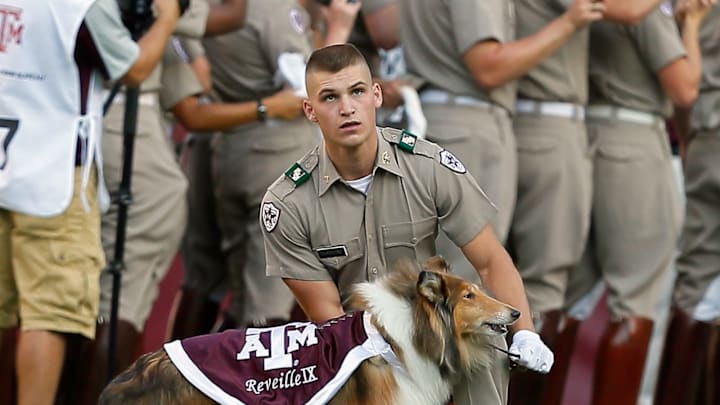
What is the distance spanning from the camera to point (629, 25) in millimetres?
6898

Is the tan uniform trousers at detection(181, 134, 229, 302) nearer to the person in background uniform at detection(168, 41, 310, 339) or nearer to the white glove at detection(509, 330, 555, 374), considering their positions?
the person in background uniform at detection(168, 41, 310, 339)

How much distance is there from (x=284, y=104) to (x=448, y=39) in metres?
0.79

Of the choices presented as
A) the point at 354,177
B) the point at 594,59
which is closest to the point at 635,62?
the point at 594,59

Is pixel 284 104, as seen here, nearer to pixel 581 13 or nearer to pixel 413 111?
pixel 413 111

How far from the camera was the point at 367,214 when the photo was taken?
4.81 metres

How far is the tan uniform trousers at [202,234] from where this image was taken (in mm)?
7461

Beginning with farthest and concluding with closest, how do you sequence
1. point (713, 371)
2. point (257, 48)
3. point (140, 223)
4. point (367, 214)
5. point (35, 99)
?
point (713, 371)
point (257, 48)
point (140, 223)
point (35, 99)
point (367, 214)

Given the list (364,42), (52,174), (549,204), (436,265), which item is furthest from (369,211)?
(364,42)

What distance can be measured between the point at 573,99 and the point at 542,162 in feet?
0.99

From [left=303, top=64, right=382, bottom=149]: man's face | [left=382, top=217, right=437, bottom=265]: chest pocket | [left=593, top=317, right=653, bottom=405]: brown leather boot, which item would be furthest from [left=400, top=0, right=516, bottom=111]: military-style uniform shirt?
[left=303, top=64, right=382, bottom=149]: man's face

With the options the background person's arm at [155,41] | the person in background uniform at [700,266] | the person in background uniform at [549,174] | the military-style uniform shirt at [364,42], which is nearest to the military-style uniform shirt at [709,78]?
the person in background uniform at [700,266]

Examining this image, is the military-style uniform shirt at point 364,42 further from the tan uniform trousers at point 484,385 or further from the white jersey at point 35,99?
the tan uniform trousers at point 484,385

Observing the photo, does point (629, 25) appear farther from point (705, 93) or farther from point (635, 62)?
point (705, 93)

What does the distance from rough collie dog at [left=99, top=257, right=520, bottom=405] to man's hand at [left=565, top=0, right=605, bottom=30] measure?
7.65 feet
